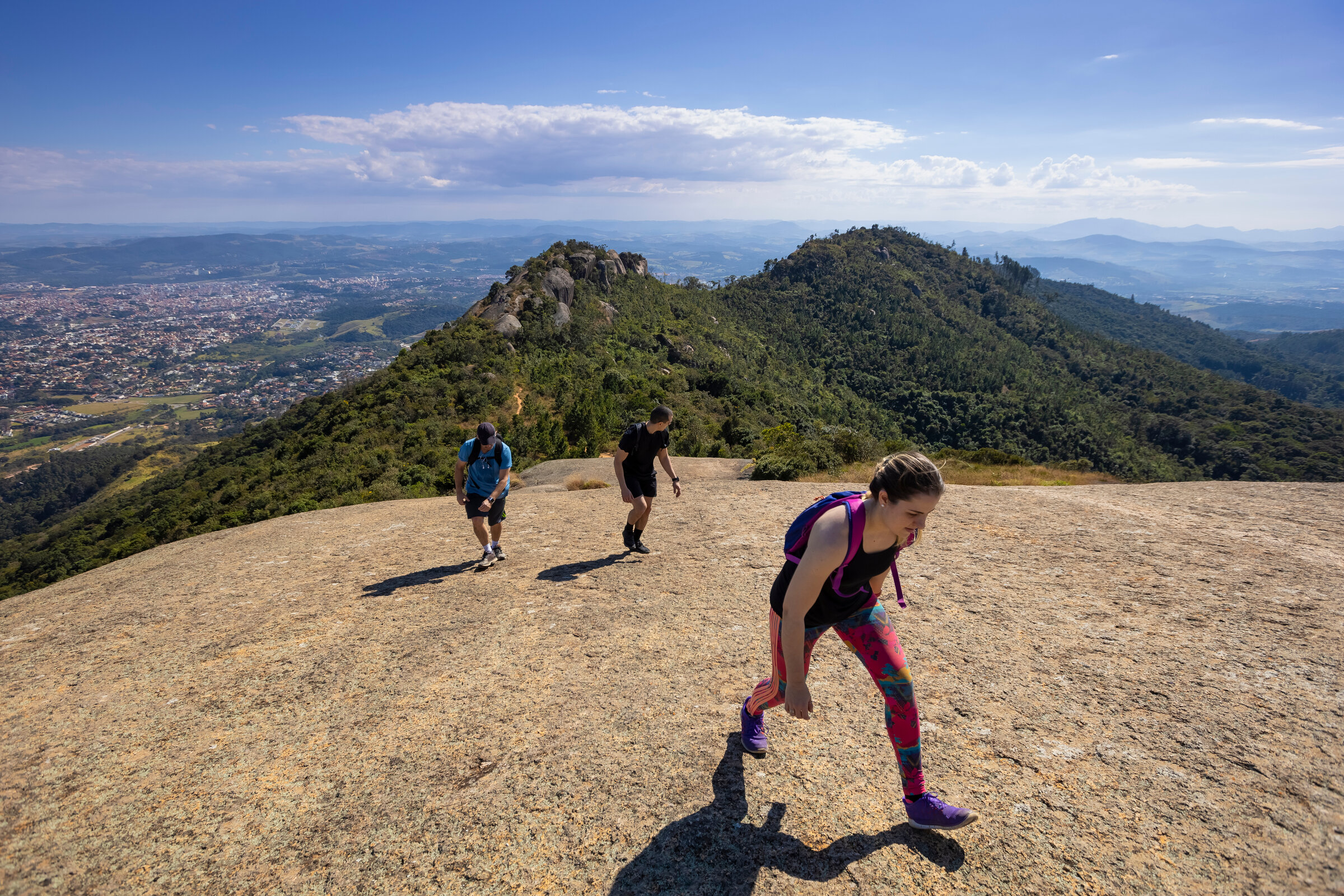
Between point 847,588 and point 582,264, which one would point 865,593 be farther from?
point 582,264

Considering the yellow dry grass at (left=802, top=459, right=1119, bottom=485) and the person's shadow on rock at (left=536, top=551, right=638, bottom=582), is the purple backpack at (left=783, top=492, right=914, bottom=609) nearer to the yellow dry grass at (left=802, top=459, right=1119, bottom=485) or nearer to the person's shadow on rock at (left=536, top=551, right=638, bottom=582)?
the person's shadow on rock at (left=536, top=551, right=638, bottom=582)

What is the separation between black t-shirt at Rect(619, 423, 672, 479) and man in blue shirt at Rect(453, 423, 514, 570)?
4.99 ft

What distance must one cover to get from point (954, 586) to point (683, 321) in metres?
66.1

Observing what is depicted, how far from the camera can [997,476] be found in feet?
48.5

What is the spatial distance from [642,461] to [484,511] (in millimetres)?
2164

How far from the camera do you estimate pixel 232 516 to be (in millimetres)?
20922

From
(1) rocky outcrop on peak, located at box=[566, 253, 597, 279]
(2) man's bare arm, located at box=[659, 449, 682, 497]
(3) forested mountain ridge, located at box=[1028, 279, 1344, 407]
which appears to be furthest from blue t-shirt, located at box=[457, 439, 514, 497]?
(3) forested mountain ridge, located at box=[1028, 279, 1344, 407]

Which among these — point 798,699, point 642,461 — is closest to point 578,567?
point 642,461

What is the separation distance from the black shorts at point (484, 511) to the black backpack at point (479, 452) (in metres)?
0.47

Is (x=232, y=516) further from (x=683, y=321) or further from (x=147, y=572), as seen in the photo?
(x=683, y=321)

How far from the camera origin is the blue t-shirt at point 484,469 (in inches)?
275

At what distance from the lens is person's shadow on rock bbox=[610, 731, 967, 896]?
2.88 m

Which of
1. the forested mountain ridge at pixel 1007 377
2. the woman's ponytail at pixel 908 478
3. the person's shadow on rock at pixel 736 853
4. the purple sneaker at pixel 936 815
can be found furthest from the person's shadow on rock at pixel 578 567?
the forested mountain ridge at pixel 1007 377

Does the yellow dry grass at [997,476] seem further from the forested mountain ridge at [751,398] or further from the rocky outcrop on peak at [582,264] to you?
the rocky outcrop on peak at [582,264]
